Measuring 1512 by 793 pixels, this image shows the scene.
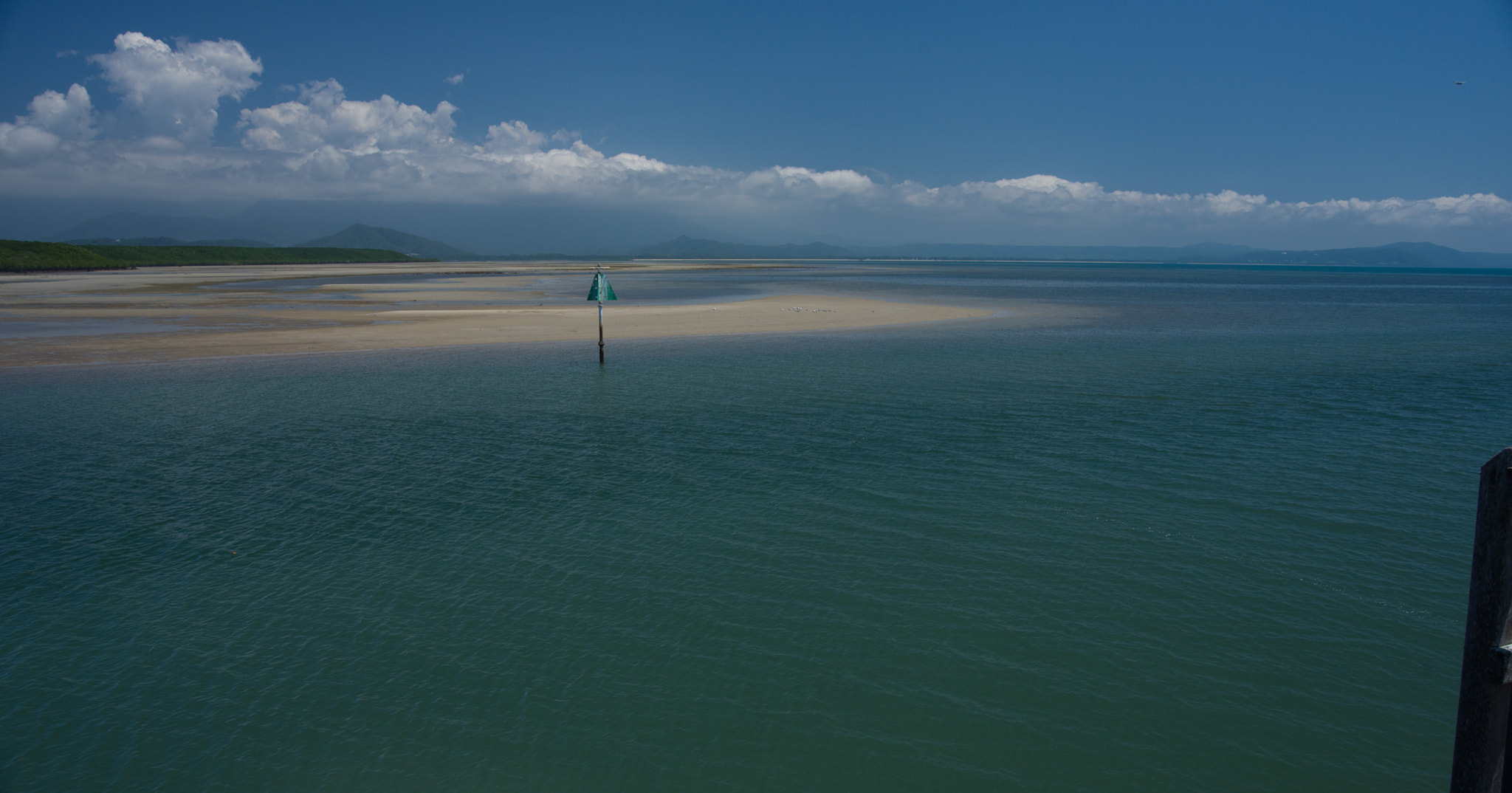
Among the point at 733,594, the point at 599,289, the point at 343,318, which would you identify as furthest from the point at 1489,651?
the point at 343,318

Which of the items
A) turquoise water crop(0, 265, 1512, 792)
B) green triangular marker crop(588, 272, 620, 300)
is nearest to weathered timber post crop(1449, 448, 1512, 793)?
turquoise water crop(0, 265, 1512, 792)

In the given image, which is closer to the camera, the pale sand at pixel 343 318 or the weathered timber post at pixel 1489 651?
the weathered timber post at pixel 1489 651

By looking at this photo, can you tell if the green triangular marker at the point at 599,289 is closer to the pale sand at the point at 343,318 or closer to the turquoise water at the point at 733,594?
the pale sand at the point at 343,318

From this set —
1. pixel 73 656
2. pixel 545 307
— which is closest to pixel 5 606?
pixel 73 656

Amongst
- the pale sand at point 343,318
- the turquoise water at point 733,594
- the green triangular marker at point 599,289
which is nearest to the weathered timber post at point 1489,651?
the turquoise water at point 733,594

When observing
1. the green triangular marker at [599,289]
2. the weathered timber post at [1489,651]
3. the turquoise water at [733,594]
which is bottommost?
the turquoise water at [733,594]

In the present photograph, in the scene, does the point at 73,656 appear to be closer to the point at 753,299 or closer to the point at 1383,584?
the point at 1383,584
